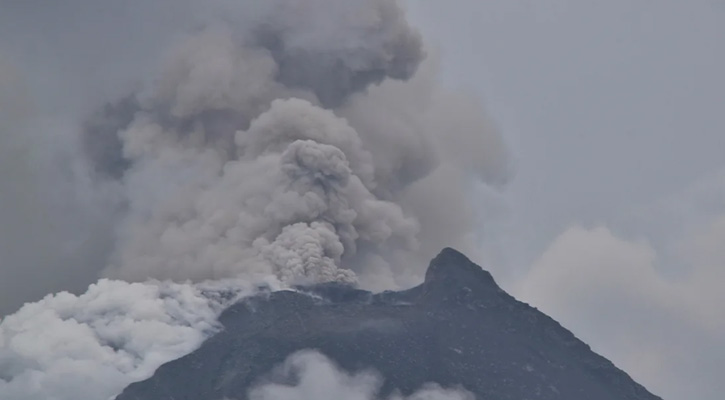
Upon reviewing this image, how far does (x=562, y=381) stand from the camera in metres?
106

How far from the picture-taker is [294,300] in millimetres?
105188

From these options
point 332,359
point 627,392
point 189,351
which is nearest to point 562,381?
point 627,392

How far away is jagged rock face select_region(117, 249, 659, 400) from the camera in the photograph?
103750mm

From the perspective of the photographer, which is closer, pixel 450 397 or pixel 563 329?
pixel 450 397

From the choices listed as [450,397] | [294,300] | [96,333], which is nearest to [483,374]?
[450,397]

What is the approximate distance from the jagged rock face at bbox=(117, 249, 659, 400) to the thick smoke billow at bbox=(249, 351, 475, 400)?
45 centimetres

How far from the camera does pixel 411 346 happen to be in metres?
106

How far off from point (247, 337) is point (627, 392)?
19.0 meters

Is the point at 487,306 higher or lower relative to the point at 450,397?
higher

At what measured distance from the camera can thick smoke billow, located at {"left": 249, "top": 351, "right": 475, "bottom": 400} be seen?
→ 103 meters

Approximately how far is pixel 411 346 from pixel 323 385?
5.33m

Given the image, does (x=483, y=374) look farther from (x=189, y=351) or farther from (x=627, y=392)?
(x=189, y=351)

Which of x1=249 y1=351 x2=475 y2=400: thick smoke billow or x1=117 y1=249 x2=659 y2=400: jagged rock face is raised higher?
x1=117 y1=249 x2=659 y2=400: jagged rock face

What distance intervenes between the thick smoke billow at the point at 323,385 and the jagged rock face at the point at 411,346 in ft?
1.47
